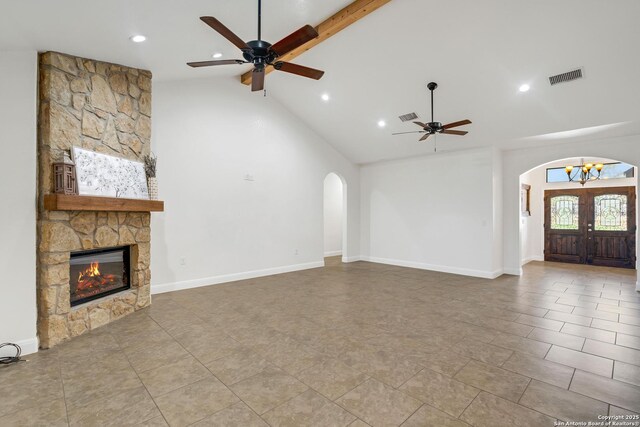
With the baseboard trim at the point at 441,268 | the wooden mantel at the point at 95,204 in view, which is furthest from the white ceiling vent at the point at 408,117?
the wooden mantel at the point at 95,204

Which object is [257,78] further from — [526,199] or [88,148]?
[526,199]

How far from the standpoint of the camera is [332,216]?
10133 mm

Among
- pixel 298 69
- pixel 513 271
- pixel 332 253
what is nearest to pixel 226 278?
pixel 298 69

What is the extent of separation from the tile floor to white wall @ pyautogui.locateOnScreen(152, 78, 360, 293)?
1050mm

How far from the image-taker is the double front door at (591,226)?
791 cm

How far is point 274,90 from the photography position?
21.8 feet

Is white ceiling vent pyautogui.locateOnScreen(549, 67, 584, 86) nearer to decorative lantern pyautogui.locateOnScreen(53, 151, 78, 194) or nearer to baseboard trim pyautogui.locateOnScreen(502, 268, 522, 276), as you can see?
baseboard trim pyautogui.locateOnScreen(502, 268, 522, 276)

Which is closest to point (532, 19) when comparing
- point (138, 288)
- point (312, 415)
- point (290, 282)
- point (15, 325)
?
point (312, 415)

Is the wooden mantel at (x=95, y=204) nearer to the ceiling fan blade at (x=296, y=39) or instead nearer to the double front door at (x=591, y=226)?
the ceiling fan blade at (x=296, y=39)

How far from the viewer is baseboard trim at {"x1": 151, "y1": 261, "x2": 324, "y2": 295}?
5.25 m

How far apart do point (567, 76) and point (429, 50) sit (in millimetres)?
1930

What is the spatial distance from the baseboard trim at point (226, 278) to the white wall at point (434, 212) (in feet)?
7.21

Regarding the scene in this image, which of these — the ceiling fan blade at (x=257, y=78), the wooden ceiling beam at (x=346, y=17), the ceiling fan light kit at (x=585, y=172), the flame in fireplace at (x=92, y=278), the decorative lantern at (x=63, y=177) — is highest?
the wooden ceiling beam at (x=346, y=17)

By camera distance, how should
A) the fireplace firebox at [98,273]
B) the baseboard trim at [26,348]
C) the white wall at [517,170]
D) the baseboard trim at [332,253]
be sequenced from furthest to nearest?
1. the baseboard trim at [332,253]
2. the white wall at [517,170]
3. the fireplace firebox at [98,273]
4. the baseboard trim at [26,348]
